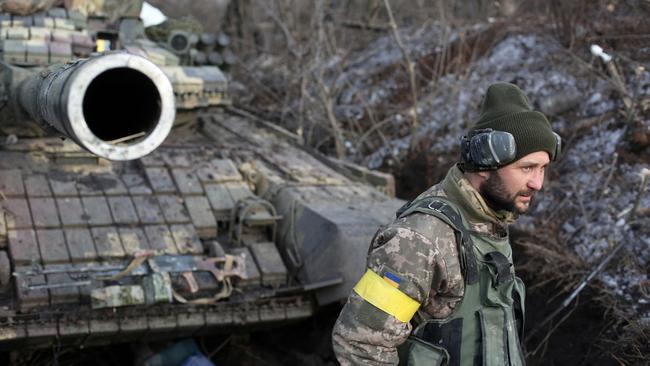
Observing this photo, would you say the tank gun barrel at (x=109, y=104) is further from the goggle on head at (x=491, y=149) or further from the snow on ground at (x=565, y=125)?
the snow on ground at (x=565, y=125)

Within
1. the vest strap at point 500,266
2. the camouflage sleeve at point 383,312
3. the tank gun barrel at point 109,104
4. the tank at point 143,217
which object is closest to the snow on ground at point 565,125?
the tank at point 143,217

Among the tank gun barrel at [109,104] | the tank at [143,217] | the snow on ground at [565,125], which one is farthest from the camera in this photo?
the snow on ground at [565,125]

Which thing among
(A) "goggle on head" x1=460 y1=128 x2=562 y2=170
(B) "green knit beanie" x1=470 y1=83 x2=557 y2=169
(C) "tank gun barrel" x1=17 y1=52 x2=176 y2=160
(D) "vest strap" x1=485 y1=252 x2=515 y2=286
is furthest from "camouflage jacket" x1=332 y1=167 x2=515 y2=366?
(C) "tank gun barrel" x1=17 y1=52 x2=176 y2=160

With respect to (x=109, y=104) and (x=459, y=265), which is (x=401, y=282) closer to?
(x=459, y=265)

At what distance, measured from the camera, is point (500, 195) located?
3.39m

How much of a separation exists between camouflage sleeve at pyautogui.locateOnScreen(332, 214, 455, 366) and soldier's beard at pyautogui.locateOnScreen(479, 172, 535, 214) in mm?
320

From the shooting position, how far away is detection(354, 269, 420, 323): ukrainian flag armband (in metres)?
3.15

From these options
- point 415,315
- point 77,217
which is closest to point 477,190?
point 415,315

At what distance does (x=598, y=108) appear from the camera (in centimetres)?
927

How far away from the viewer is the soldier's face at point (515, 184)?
133 inches

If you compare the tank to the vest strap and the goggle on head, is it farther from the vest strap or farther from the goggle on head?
the vest strap

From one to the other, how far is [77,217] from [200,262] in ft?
2.98

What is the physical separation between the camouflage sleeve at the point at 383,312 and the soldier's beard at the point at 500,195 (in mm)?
320

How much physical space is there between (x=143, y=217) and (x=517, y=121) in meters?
3.29
